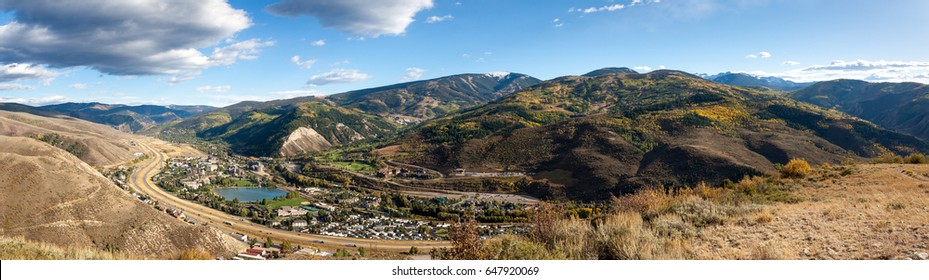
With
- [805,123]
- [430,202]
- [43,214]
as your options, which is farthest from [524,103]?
[43,214]

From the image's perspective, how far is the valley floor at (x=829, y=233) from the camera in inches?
291

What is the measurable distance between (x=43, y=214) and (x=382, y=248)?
3084 centimetres

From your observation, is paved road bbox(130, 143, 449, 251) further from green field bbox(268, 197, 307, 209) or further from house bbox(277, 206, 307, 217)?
green field bbox(268, 197, 307, 209)

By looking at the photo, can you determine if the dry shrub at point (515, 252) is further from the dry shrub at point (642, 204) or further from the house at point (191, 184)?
the house at point (191, 184)

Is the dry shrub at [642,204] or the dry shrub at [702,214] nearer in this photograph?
the dry shrub at [702,214]

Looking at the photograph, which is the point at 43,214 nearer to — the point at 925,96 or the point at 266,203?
the point at 266,203

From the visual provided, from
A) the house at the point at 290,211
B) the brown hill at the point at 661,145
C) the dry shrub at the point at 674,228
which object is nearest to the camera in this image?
the dry shrub at the point at 674,228

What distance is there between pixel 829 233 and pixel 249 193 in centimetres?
9998

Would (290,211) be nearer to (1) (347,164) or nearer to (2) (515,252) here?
(1) (347,164)

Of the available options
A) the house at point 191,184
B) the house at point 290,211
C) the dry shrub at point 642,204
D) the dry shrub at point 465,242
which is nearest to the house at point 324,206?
the house at point 290,211

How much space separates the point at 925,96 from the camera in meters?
179

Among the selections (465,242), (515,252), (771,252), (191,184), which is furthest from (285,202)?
(771,252)

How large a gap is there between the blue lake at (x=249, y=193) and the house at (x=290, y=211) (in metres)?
14.1

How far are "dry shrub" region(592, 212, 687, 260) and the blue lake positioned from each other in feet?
287
